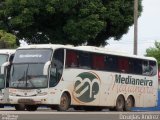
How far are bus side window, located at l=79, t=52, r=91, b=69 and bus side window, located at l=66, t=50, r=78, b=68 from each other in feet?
1.08

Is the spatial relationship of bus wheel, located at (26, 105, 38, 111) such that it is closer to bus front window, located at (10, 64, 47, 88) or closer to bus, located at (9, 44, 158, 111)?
bus, located at (9, 44, 158, 111)

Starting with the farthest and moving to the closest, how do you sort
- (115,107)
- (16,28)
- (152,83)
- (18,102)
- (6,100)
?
(16,28), (152,83), (115,107), (6,100), (18,102)

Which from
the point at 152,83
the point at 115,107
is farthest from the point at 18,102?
the point at 152,83

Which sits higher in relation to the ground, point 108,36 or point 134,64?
point 108,36

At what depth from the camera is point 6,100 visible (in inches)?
995

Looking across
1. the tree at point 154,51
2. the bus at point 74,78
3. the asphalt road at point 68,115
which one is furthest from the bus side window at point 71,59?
the tree at point 154,51

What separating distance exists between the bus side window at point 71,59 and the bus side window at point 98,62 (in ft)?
4.55

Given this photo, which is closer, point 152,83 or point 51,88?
point 51,88

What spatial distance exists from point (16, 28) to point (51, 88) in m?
15.9

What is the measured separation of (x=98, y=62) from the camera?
2597 centimetres

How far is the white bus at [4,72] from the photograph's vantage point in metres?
25.4

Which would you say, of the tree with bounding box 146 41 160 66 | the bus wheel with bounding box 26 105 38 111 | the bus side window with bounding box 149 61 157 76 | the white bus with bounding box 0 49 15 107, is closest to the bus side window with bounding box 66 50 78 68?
the bus wheel with bounding box 26 105 38 111

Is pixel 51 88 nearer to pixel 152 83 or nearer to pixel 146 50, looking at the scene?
pixel 152 83

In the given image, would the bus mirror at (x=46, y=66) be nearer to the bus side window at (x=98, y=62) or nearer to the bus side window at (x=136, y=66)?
the bus side window at (x=98, y=62)
